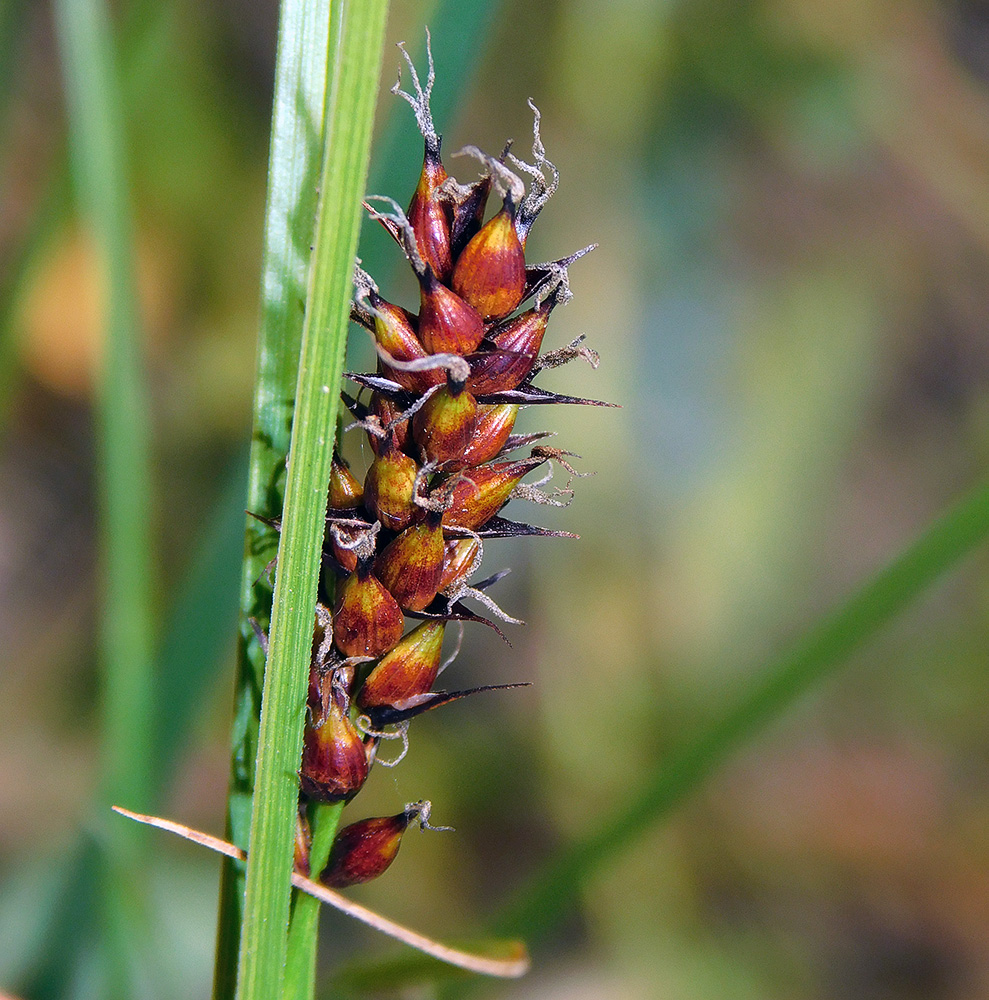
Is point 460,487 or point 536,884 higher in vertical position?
point 460,487

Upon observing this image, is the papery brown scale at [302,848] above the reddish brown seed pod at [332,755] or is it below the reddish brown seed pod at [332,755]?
below

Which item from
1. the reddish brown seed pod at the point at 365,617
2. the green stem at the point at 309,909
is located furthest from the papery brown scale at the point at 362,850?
the reddish brown seed pod at the point at 365,617

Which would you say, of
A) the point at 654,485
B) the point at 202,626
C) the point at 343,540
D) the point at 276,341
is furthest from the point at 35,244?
the point at 654,485

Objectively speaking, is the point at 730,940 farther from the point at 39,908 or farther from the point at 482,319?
the point at 482,319

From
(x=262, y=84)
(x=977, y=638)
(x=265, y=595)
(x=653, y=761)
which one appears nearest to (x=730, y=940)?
(x=653, y=761)

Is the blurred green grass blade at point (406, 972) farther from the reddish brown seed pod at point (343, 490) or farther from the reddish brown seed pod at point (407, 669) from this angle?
the reddish brown seed pod at point (343, 490)

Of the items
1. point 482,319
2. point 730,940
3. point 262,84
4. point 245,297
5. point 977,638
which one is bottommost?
point 730,940

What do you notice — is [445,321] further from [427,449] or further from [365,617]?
[365,617]
